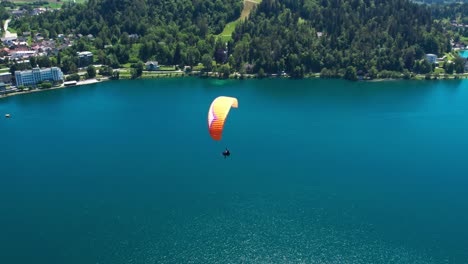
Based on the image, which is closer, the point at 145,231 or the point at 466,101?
the point at 145,231

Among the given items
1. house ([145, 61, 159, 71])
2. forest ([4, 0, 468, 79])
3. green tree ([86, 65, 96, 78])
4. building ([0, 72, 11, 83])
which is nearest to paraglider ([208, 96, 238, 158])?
forest ([4, 0, 468, 79])

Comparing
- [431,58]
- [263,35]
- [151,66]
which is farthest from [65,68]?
[431,58]

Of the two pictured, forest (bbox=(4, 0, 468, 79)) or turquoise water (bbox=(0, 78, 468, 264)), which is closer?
turquoise water (bbox=(0, 78, 468, 264))

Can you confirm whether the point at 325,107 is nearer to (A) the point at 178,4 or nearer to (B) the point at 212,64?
(B) the point at 212,64

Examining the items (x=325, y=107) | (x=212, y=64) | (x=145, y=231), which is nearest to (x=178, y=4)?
(x=212, y=64)

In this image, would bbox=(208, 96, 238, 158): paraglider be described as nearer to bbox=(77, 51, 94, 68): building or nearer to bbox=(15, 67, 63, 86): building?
bbox=(15, 67, 63, 86): building

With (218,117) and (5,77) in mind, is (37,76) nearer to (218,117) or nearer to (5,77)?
(5,77)
